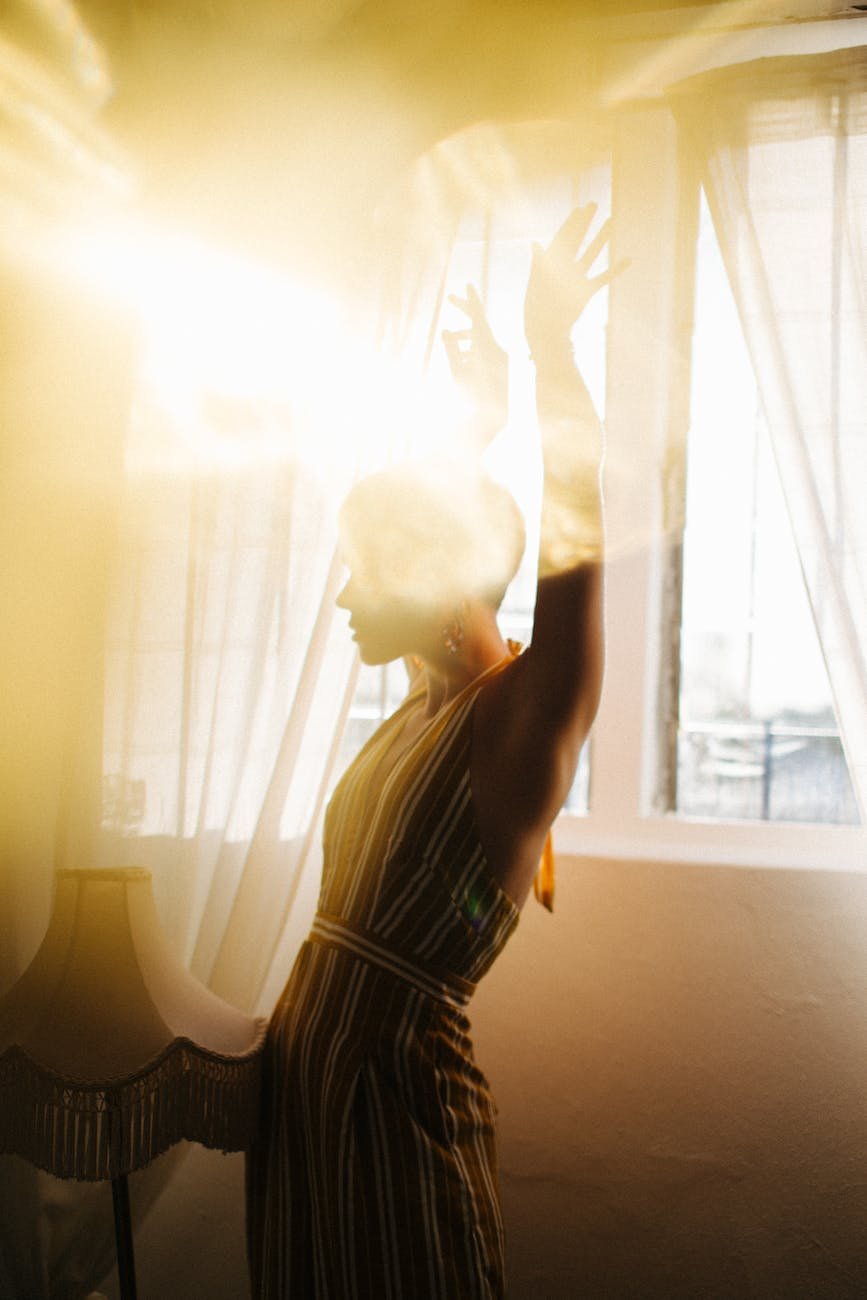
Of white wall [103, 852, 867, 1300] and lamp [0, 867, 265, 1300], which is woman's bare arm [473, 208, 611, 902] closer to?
lamp [0, 867, 265, 1300]

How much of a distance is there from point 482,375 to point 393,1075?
2.82 ft

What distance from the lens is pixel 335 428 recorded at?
1.75 meters

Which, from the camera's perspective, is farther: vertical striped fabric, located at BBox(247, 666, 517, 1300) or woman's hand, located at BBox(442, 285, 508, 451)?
woman's hand, located at BBox(442, 285, 508, 451)

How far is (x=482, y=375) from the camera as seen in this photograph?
1.36 metres

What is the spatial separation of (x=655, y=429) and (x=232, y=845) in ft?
3.44

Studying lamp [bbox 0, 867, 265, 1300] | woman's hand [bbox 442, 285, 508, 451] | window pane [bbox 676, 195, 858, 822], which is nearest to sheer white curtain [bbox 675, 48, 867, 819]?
window pane [bbox 676, 195, 858, 822]

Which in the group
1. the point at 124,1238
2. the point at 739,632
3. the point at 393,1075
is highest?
the point at 739,632

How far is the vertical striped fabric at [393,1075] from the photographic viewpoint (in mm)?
1017

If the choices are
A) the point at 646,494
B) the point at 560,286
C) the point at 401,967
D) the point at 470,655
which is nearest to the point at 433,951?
the point at 401,967

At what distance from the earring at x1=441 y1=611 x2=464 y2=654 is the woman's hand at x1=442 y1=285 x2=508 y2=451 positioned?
27 cm

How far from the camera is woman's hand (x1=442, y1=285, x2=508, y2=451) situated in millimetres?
1361

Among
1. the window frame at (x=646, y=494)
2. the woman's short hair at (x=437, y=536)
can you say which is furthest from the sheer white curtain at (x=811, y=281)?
the woman's short hair at (x=437, y=536)

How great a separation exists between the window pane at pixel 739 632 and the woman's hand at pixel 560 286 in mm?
930

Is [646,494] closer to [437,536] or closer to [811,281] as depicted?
[811,281]
